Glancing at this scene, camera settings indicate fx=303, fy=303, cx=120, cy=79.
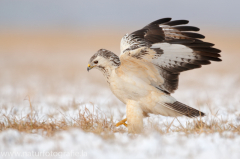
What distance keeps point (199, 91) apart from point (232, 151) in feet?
26.5

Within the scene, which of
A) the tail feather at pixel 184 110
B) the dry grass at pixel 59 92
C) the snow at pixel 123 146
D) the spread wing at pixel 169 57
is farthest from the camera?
the tail feather at pixel 184 110

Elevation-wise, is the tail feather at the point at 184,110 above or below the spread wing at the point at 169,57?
below

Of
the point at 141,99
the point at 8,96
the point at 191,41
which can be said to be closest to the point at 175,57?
the point at 191,41

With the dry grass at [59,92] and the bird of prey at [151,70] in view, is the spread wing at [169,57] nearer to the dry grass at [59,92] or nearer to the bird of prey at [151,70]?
the bird of prey at [151,70]

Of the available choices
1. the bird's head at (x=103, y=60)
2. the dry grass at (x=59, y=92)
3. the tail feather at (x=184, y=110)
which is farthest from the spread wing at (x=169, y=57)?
the dry grass at (x=59, y=92)

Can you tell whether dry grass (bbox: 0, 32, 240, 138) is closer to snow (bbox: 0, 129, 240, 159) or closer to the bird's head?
snow (bbox: 0, 129, 240, 159)

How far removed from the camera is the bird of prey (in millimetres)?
4820

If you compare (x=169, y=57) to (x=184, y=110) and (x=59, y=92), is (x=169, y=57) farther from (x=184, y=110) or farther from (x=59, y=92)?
(x=59, y=92)

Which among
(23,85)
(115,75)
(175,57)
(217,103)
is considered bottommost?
(23,85)

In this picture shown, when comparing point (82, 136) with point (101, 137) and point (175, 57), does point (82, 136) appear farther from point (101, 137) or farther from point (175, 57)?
point (175, 57)

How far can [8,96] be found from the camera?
927 cm

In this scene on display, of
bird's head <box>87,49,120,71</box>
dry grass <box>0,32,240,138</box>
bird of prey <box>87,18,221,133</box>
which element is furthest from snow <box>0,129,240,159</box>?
bird's head <box>87,49,120,71</box>

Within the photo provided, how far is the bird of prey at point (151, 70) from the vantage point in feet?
15.8

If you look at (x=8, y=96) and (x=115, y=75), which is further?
(x=8, y=96)
